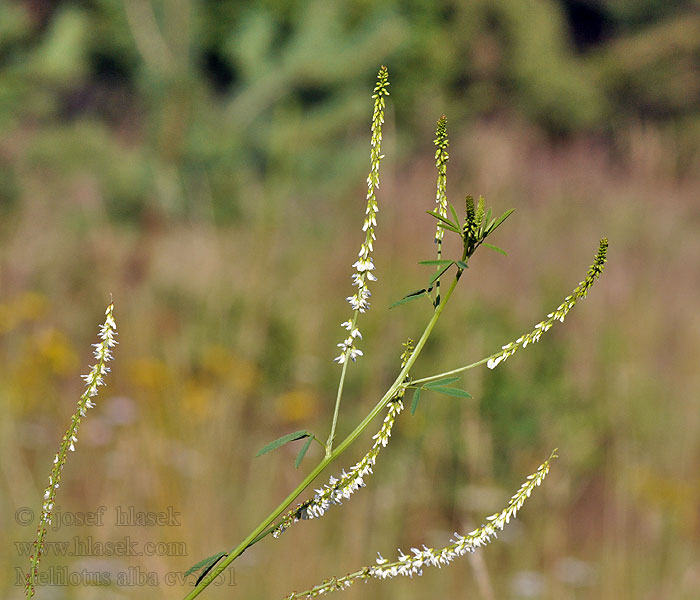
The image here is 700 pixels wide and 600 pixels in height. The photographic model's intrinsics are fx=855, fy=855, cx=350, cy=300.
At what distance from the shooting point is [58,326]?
343cm

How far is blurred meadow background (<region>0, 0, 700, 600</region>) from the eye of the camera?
76.4 inches

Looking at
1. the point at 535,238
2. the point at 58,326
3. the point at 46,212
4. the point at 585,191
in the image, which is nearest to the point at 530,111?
the point at 585,191

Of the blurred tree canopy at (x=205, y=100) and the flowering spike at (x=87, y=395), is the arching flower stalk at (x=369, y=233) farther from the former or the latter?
the blurred tree canopy at (x=205, y=100)

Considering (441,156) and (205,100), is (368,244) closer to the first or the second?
(441,156)

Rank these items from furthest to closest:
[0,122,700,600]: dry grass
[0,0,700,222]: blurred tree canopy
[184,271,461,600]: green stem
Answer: [0,0,700,222]: blurred tree canopy
[0,122,700,600]: dry grass
[184,271,461,600]: green stem

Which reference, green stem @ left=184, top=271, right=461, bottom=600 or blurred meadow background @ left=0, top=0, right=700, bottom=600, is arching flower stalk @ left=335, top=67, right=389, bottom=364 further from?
blurred meadow background @ left=0, top=0, right=700, bottom=600

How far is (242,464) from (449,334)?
4.09ft

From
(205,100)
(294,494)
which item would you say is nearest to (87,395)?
(294,494)

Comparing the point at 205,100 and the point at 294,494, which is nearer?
the point at 294,494

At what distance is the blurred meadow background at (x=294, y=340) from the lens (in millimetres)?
1941

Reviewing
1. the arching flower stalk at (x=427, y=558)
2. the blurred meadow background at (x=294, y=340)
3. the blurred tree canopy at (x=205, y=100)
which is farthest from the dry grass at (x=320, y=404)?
the arching flower stalk at (x=427, y=558)

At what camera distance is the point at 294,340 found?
3.25 m

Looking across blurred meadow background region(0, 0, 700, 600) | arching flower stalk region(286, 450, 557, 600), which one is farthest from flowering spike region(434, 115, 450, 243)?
blurred meadow background region(0, 0, 700, 600)

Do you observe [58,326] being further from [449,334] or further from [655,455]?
[655,455]
